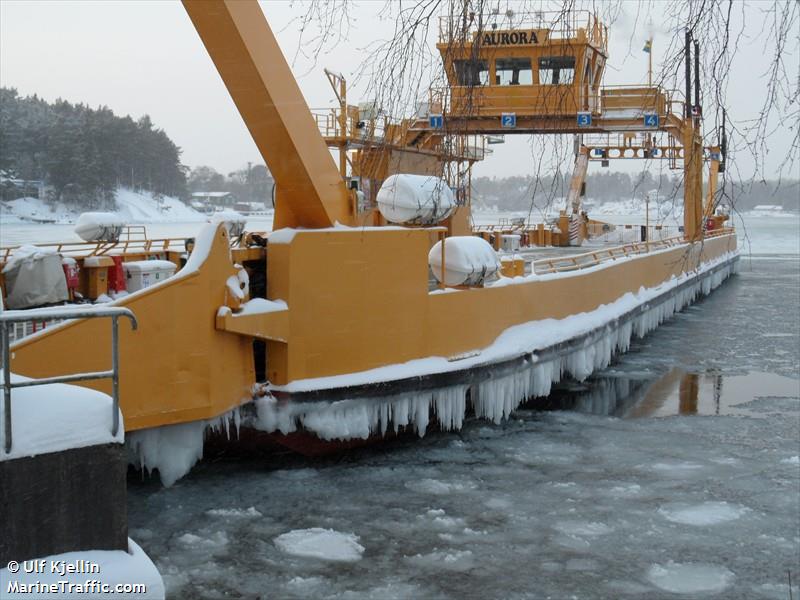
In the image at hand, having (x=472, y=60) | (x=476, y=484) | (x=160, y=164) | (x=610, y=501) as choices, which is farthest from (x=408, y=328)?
(x=160, y=164)

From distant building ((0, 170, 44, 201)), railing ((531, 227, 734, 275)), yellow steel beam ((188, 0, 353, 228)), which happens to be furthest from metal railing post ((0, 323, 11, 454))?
distant building ((0, 170, 44, 201))

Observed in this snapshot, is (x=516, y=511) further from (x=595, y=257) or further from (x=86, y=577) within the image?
(x=595, y=257)

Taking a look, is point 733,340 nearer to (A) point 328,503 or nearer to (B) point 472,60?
(A) point 328,503

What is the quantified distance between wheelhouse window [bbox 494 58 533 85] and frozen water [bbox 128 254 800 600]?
11.5m

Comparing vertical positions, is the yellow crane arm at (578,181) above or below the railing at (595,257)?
above

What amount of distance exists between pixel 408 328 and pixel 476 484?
1.83 meters

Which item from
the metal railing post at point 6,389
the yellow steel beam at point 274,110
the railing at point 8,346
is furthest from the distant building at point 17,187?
the metal railing post at point 6,389

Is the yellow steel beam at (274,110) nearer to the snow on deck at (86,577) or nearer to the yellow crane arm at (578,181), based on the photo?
the snow on deck at (86,577)

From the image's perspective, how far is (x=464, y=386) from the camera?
383 inches

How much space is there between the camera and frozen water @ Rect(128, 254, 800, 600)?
6.08m

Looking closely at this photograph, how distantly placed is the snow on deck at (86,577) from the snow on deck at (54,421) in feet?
1.47

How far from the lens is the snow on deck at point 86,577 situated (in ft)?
10.7

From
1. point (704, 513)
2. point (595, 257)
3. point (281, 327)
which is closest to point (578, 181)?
point (595, 257)

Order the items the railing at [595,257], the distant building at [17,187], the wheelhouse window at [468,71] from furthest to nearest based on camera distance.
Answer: the distant building at [17,187] < the railing at [595,257] < the wheelhouse window at [468,71]
